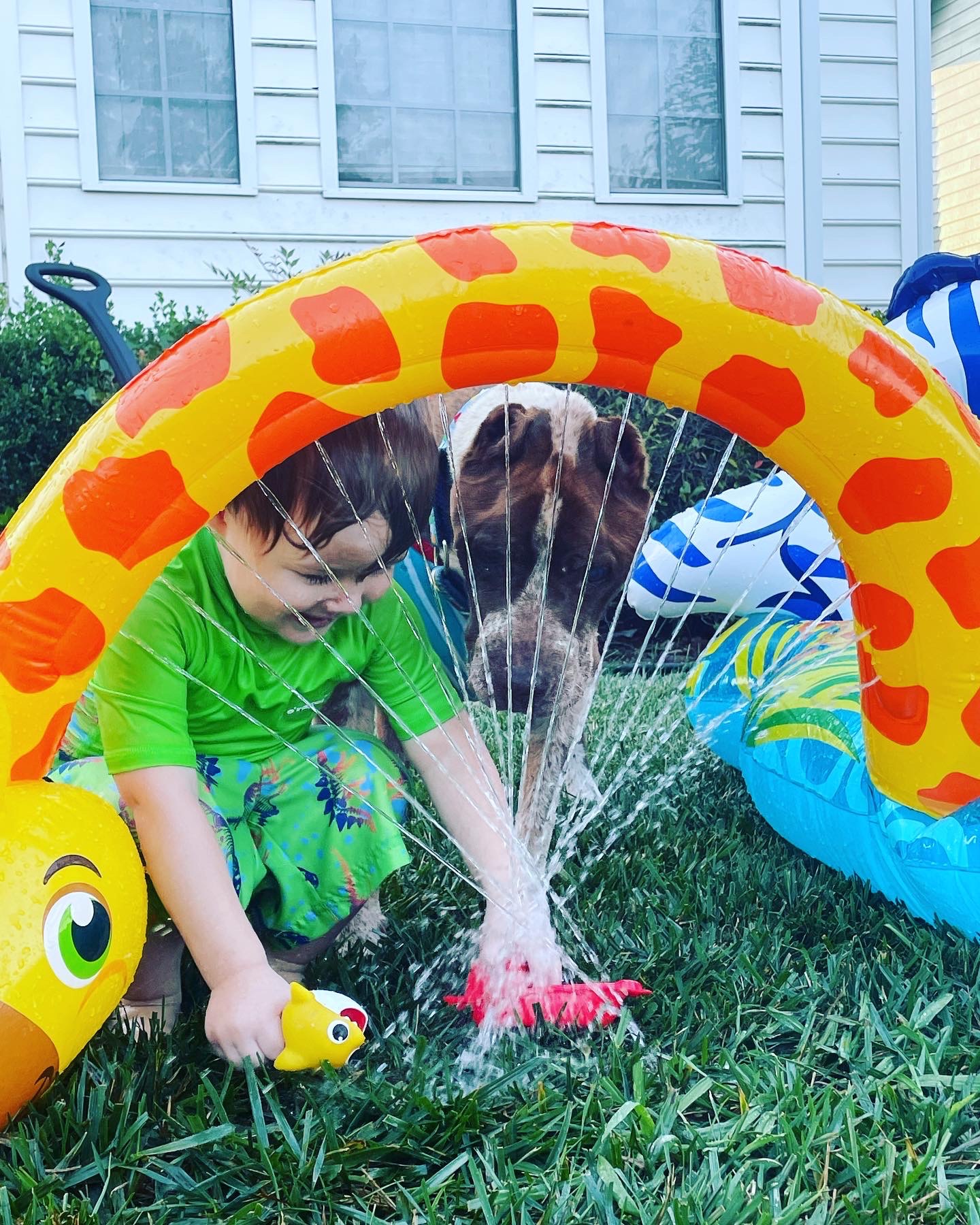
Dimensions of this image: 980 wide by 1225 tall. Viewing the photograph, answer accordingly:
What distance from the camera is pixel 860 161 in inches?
215

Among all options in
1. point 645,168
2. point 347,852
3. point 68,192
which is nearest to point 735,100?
point 645,168

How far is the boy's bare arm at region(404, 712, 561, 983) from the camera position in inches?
59.2

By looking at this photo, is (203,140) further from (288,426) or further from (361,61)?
(288,426)

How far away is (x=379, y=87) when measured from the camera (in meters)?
4.92

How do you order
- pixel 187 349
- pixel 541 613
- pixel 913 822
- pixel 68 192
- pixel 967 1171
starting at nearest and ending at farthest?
pixel 967 1171 → pixel 187 349 → pixel 913 822 → pixel 541 613 → pixel 68 192

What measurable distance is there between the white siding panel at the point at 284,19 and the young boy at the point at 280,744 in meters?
3.79

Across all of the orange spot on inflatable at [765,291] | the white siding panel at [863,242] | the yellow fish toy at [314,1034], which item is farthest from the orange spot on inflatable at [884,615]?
the white siding panel at [863,242]

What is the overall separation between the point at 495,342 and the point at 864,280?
4.76 meters

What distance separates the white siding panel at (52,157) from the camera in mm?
4523

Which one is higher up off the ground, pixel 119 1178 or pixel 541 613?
pixel 541 613

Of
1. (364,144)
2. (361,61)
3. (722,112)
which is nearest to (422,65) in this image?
(361,61)

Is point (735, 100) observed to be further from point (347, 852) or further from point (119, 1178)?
point (119, 1178)

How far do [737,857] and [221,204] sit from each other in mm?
3736

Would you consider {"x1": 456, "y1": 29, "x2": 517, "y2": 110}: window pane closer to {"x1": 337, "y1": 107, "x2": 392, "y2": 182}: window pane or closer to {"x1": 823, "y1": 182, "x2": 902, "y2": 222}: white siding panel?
{"x1": 337, "y1": 107, "x2": 392, "y2": 182}: window pane
